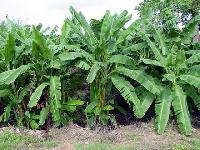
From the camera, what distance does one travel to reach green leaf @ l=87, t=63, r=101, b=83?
10.0 metres

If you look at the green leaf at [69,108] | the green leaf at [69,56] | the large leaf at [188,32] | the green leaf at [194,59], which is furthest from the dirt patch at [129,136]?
the large leaf at [188,32]

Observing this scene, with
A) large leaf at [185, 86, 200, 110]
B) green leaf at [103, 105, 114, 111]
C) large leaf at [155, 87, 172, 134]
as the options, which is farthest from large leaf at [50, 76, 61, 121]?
large leaf at [185, 86, 200, 110]

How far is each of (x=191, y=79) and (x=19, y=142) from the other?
4209mm

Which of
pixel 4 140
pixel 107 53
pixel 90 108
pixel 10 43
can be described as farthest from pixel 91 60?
pixel 4 140

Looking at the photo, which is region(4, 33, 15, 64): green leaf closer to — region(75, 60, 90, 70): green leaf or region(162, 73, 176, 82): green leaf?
region(75, 60, 90, 70): green leaf

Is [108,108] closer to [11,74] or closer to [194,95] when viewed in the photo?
[194,95]

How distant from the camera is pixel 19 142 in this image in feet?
33.1

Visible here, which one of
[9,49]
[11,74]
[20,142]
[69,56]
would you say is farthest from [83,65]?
[20,142]

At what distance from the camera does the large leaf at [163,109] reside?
10.2 meters

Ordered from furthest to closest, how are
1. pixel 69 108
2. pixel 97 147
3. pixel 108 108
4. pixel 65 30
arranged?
pixel 65 30, pixel 69 108, pixel 108 108, pixel 97 147

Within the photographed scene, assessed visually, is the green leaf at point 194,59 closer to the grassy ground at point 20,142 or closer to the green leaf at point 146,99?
the green leaf at point 146,99

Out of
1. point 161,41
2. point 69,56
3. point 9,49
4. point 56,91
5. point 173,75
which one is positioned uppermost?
point 161,41

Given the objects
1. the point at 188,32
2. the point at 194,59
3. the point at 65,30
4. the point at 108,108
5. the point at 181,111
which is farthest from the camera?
the point at 65,30

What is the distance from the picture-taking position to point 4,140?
10211 millimetres
